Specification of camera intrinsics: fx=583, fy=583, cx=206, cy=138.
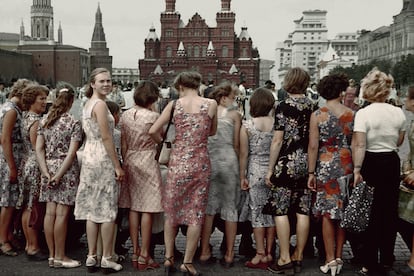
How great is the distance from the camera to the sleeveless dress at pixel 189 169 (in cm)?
491

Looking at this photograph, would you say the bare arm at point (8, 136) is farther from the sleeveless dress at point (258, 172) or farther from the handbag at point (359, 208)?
the handbag at point (359, 208)

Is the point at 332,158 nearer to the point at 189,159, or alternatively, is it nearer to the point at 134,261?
the point at 189,159

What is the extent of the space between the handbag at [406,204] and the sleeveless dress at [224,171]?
145cm

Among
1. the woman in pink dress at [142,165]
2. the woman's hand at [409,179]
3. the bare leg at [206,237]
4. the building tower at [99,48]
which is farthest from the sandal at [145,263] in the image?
the building tower at [99,48]

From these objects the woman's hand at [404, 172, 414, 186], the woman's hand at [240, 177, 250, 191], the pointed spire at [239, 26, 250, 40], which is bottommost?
the woman's hand at [240, 177, 250, 191]

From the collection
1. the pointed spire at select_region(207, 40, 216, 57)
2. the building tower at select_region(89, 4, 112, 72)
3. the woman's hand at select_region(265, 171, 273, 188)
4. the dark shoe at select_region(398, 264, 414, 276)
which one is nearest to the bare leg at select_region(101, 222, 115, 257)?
the woman's hand at select_region(265, 171, 273, 188)

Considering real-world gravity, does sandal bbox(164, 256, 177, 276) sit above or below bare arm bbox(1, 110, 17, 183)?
below

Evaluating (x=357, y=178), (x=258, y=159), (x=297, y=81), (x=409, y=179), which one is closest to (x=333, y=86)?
(x=297, y=81)

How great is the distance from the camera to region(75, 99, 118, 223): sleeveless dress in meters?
5.04

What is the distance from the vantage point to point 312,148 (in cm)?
499

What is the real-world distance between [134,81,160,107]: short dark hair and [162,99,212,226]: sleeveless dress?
350mm

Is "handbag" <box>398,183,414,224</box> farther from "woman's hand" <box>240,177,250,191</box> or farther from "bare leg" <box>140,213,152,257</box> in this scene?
"bare leg" <box>140,213,152,257</box>

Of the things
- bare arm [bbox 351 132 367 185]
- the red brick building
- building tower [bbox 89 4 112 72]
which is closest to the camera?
bare arm [bbox 351 132 367 185]

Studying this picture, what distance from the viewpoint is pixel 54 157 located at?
5.29 metres
